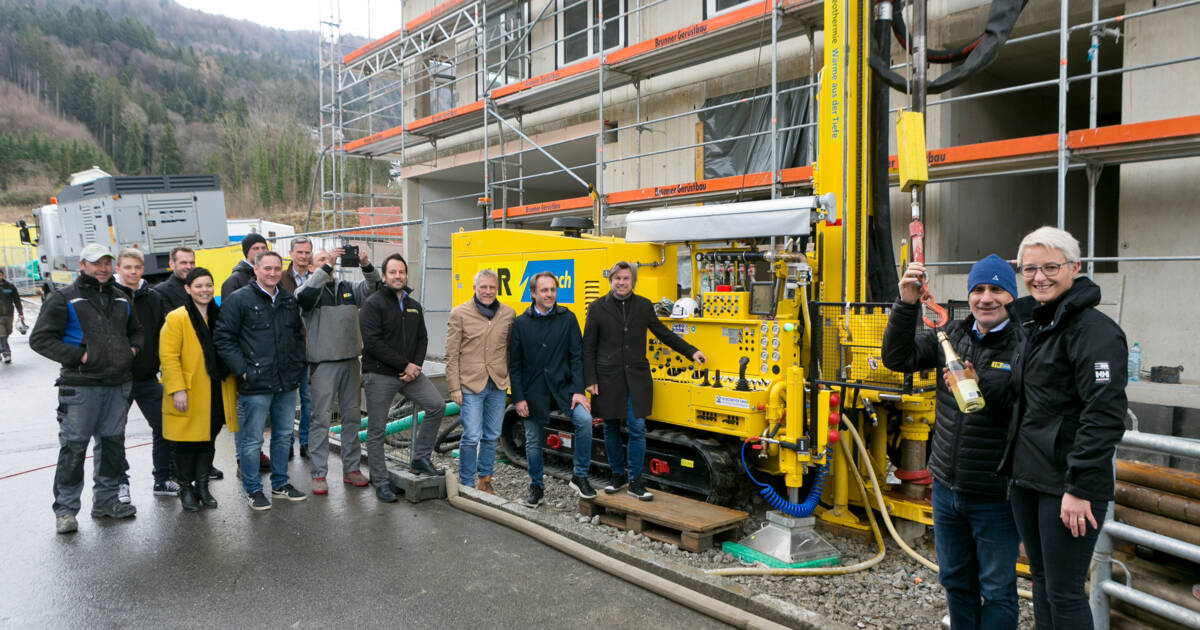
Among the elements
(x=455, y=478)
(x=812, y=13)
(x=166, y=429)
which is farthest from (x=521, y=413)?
(x=812, y=13)

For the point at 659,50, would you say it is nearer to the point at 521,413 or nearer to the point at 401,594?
the point at 521,413

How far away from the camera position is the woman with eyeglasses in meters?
2.46

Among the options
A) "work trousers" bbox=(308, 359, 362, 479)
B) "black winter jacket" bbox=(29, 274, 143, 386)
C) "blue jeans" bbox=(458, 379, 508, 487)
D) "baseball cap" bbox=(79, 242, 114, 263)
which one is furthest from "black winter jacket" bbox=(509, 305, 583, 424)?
"baseball cap" bbox=(79, 242, 114, 263)

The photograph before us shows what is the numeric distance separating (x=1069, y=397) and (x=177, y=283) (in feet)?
22.9

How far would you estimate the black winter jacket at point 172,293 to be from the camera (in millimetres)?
6453

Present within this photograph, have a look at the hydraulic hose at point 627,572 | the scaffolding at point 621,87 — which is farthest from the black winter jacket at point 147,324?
the scaffolding at point 621,87

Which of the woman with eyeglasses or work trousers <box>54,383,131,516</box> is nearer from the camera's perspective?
the woman with eyeglasses

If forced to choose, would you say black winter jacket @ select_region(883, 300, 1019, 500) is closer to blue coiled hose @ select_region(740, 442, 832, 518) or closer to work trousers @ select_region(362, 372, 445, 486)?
blue coiled hose @ select_region(740, 442, 832, 518)

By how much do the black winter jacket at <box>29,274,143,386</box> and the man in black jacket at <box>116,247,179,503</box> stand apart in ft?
0.88

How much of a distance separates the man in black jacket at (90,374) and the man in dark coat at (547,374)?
3.05 m

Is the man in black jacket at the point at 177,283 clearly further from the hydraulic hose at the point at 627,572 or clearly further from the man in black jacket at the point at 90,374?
the hydraulic hose at the point at 627,572

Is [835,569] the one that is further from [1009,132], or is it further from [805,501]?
[1009,132]

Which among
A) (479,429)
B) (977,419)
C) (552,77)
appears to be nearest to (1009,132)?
(552,77)

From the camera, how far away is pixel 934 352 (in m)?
3.36
